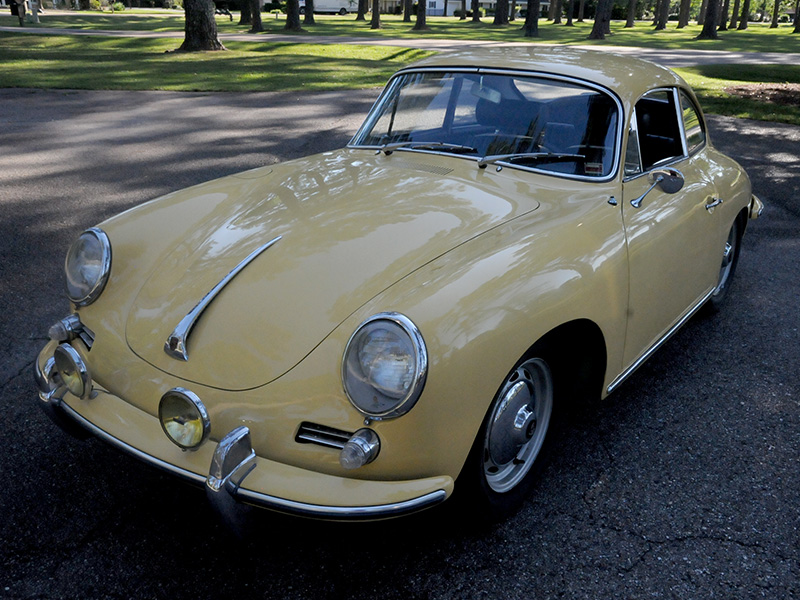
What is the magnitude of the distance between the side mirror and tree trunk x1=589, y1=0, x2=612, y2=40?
97.6ft

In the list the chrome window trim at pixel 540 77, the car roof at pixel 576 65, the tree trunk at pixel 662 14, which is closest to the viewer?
the chrome window trim at pixel 540 77

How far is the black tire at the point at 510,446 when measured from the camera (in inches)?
85.7

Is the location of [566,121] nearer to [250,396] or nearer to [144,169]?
[250,396]

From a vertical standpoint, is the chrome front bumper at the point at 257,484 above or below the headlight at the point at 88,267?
below

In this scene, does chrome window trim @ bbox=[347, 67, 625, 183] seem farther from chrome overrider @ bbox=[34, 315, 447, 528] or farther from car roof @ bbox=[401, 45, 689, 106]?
chrome overrider @ bbox=[34, 315, 447, 528]

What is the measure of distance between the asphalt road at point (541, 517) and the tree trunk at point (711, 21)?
33040 millimetres

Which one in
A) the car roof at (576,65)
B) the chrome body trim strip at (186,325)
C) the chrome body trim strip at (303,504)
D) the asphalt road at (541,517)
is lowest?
the asphalt road at (541,517)

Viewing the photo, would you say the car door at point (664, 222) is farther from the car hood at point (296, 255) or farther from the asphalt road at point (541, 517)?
the car hood at point (296, 255)

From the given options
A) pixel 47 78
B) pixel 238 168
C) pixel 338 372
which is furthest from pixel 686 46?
pixel 338 372

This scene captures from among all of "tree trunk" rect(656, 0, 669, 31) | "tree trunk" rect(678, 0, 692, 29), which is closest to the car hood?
"tree trunk" rect(656, 0, 669, 31)

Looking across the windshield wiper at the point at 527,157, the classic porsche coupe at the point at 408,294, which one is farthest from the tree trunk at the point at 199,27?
the windshield wiper at the point at 527,157

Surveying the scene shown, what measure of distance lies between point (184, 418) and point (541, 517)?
1327 mm

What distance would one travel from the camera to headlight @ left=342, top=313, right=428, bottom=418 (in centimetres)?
192

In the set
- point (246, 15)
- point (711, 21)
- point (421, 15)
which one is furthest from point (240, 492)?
point (711, 21)
